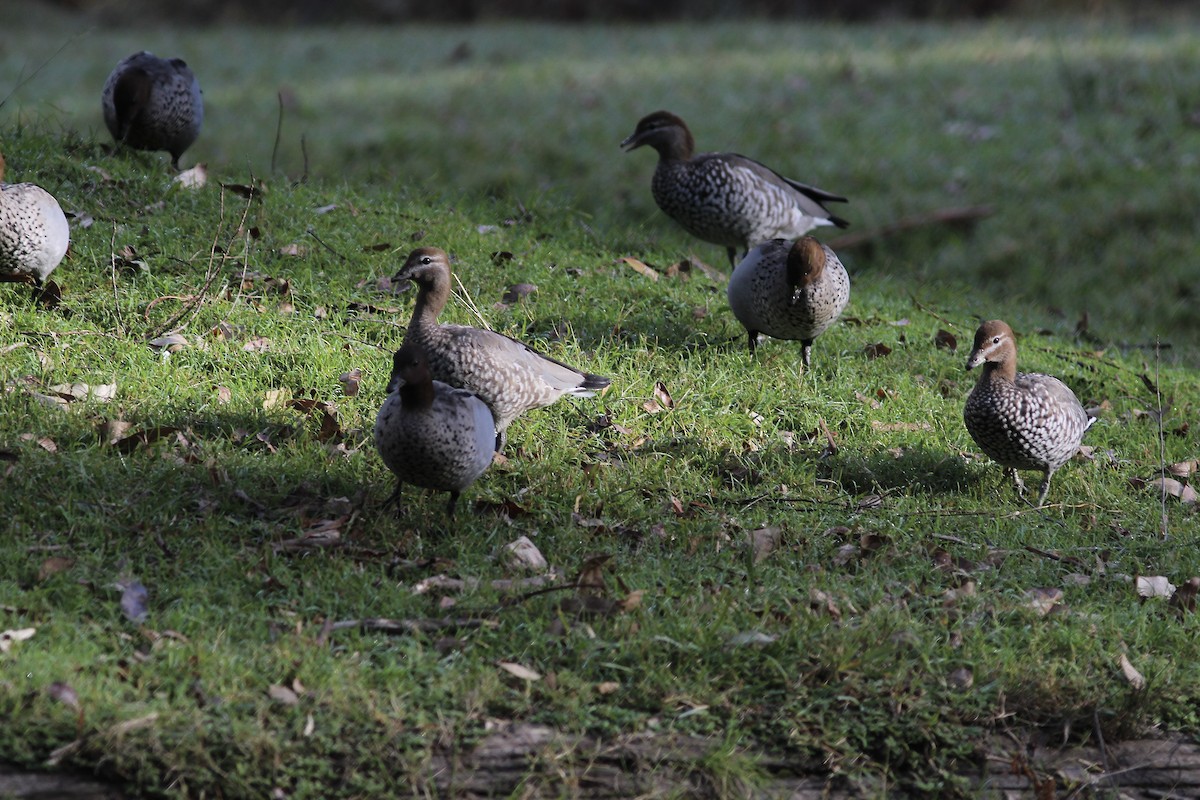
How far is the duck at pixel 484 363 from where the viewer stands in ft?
17.2

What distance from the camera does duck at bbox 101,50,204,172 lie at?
7.66m

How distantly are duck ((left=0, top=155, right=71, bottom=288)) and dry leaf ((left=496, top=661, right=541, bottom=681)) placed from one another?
131 inches

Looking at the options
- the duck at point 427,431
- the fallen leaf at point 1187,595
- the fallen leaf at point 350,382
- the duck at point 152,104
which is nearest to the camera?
the duck at point 427,431

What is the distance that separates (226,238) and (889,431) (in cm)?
390

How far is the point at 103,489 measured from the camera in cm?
489

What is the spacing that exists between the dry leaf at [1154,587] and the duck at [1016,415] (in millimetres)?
794

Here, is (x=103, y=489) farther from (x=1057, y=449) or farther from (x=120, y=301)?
(x=1057, y=449)

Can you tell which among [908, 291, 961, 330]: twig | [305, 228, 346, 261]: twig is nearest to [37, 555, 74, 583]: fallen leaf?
[305, 228, 346, 261]: twig

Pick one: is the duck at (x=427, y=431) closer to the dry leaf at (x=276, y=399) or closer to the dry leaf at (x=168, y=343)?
the dry leaf at (x=276, y=399)

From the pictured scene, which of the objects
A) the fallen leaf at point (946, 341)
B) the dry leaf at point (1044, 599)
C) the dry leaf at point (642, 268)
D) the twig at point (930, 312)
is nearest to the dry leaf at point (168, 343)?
the dry leaf at point (642, 268)

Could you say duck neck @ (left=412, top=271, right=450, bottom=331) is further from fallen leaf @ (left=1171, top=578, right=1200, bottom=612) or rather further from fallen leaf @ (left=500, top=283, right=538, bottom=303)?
fallen leaf @ (left=1171, top=578, right=1200, bottom=612)

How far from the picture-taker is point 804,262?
6.36 meters

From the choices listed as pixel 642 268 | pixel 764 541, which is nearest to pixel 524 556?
pixel 764 541

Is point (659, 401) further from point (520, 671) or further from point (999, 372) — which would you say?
point (520, 671)
